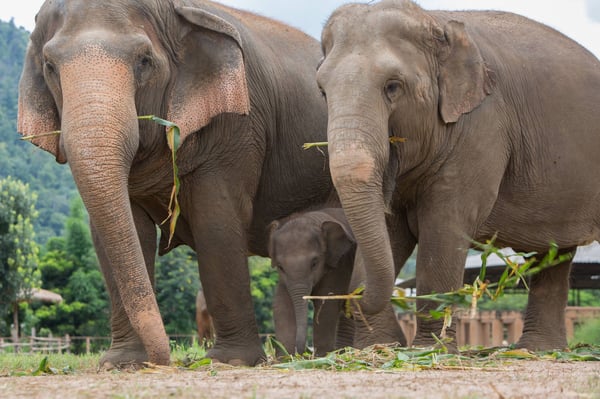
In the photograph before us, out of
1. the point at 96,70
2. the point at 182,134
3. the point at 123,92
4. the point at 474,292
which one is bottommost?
the point at 474,292

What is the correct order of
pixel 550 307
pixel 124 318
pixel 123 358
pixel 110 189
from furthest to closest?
pixel 550 307 < pixel 124 318 < pixel 123 358 < pixel 110 189

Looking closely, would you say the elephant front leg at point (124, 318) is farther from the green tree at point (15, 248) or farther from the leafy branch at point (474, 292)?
the green tree at point (15, 248)

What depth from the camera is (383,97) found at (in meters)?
6.94

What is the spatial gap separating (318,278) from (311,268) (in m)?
0.15

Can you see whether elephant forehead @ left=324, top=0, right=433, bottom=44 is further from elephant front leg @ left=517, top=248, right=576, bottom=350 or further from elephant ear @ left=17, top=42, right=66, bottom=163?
elephant front leg @ left=517, top=248, right=576, bottom=350

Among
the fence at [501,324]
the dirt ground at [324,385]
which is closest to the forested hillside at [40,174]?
the fence at [501,324]

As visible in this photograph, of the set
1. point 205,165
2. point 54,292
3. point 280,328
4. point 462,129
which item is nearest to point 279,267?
point 280,328

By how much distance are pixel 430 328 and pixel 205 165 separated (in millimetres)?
1895

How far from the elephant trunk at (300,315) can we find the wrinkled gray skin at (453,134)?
0.77 meters

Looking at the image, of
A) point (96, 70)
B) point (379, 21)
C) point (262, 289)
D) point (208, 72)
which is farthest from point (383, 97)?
point (262, 289)

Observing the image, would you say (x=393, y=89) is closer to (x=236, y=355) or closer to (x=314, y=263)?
(x=314, y=263)

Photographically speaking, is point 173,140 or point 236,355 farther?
point 236,355

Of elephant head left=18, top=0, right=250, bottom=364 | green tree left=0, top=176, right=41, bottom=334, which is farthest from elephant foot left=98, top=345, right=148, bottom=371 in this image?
green tree left=0, top=176, right=41, bottom=334

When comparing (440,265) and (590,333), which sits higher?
(440,265)
